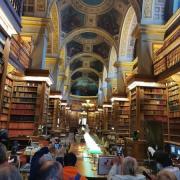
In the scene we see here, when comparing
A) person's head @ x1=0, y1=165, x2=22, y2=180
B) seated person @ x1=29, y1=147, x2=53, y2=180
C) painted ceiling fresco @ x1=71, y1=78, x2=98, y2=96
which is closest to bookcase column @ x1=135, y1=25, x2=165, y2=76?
seated person @ x1=29, y1=147, x2=53, y2=180

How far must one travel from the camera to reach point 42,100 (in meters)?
9.87

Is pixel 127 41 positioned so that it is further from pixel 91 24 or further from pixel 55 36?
pixel 55 36

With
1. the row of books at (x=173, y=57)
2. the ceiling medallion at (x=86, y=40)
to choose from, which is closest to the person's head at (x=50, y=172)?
the row of books at (x=173, y=57)

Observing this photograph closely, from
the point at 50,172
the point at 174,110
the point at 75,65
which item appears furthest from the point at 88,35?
the point at 50,172

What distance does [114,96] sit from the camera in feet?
52.0

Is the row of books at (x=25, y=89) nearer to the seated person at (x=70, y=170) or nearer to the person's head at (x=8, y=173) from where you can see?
the seated person at (x=70, y=170)

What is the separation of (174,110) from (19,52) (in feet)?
21.6

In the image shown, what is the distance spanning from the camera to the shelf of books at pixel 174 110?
885 centimetres

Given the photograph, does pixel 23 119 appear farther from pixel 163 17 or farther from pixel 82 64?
pixel 82 64

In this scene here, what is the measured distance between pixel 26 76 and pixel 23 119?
6.06 ft

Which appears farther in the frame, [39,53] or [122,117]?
[122,117]

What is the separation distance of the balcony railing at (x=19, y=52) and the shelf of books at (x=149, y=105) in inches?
198

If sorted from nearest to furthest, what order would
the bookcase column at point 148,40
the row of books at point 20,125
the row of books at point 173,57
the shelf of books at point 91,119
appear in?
the row of books at point 173,57 → the row of books at point 20,125 → the bookcase column at point 148,40 → the shelf of books at point 91,119

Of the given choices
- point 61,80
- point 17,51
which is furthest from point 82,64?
point 17,51
